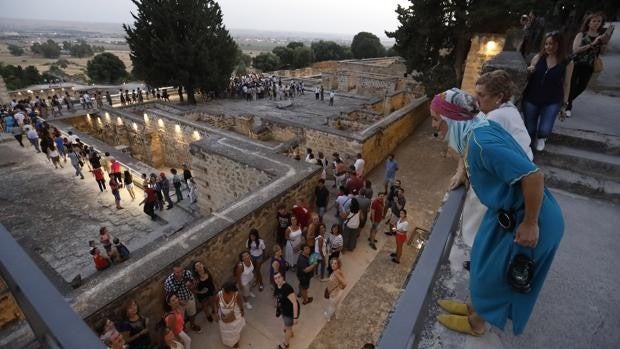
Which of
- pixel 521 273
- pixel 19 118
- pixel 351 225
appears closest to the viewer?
pixel 521 273

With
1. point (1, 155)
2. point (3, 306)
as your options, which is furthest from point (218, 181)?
point (1, 155)

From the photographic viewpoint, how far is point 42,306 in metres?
1.33

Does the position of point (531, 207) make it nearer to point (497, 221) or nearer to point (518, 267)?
point (497, 221)

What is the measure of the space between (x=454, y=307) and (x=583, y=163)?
3191 mm

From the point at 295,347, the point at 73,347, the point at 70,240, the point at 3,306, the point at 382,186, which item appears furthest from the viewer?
the point at 382,186

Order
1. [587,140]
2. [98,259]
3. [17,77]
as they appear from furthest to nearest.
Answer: [17,77]
[98,259]
[587,140]

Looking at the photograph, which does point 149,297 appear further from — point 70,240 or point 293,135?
point 293,135

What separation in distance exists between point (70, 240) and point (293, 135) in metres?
7.99

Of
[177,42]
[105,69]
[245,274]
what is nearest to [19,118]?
[177,42]

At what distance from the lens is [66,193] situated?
10.7 metres

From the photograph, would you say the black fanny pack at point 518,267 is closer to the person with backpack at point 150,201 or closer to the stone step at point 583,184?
the stone step at point 583,184

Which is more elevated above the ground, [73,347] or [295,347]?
[73,347]

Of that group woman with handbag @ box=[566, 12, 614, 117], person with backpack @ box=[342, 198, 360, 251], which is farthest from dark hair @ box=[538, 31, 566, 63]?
person with backpack @ box=[342, 198, 360, 251]

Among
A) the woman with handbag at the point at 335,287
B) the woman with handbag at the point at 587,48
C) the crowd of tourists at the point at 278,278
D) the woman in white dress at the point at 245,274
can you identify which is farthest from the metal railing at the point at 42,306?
the woman with handbag at the point at 587,48
